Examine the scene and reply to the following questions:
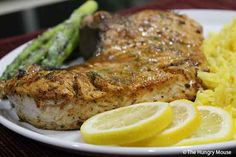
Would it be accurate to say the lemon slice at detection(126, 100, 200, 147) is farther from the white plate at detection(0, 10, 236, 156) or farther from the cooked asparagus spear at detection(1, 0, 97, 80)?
the cooked asparagus spear at detection(1, 0, 97, 80)

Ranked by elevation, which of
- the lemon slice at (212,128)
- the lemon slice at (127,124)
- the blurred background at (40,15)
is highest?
the lemon slice at (127,124)

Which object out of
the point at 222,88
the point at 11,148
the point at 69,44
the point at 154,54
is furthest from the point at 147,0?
the point at 11,148

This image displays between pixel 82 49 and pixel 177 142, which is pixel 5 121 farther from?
pixel 82 49

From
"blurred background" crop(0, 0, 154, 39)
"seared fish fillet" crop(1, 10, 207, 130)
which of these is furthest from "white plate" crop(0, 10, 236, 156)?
"blurred background" crop(0, 0, 154, 39)

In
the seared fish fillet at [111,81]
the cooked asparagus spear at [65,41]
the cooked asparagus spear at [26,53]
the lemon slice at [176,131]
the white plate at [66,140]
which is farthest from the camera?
the cooked asparagus spear at [65,41]

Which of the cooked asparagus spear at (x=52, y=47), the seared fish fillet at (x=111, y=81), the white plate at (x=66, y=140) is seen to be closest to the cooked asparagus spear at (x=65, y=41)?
the cooked asparagus spear at (x=52, y=47)

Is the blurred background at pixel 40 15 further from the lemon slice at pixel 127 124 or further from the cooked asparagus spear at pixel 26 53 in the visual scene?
the lemon slice at pixel 127 124
